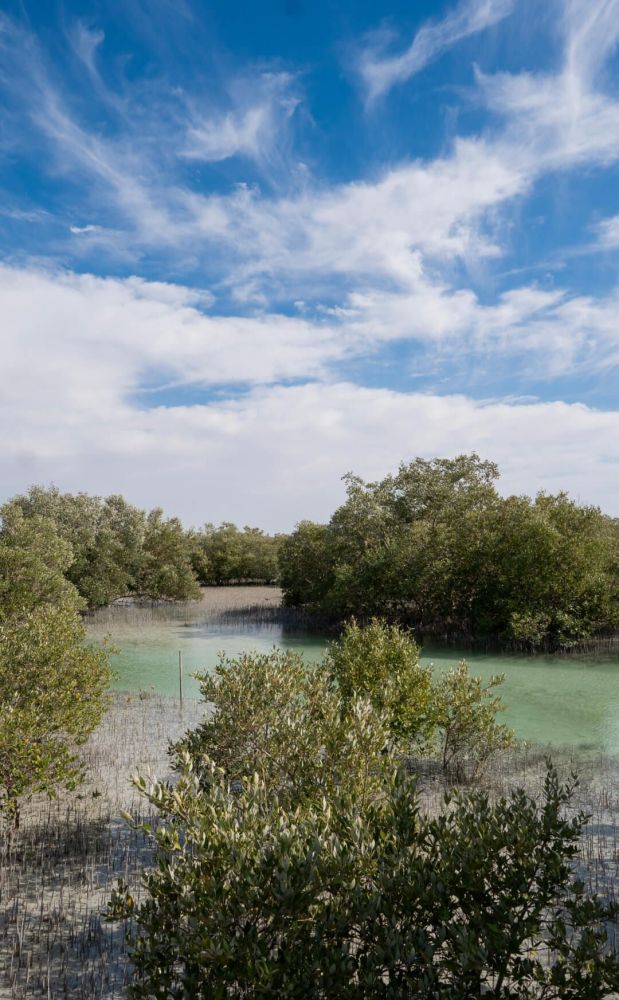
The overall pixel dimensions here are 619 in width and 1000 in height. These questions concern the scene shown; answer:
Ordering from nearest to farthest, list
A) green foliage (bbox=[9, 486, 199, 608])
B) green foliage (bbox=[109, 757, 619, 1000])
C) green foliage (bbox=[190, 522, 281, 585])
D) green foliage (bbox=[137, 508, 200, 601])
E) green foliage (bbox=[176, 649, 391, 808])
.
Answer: green foliage (bbox=[109, 757, 619, 1000])
green foliage (bbox=[176, 649, 391, 808])
green foliage (bbox=[9, 486, 199, 608])
green foliage (bbox=[137, 508, 200, 601])
green foliage (bbox=[190, 522, 281, 585])

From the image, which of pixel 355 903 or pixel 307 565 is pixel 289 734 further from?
pixel 307 565

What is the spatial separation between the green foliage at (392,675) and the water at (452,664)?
3.88 meters

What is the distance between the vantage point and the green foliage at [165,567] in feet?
177

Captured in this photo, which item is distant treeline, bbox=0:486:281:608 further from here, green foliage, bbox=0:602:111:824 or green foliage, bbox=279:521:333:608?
green foliage, bbox=0:602:111:824

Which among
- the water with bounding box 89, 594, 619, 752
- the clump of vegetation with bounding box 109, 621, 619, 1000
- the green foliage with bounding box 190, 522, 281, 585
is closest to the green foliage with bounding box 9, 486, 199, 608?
the water with bounding box 89, 594, 619, 752

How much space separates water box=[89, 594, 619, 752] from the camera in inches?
760

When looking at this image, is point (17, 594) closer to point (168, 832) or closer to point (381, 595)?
point (381, 595)

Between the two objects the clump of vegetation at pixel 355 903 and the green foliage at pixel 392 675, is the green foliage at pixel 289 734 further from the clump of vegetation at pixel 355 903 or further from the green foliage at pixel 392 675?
the green foliage at pixel 392 675

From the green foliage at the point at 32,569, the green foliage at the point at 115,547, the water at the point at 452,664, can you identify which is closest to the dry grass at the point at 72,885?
the water at the point at 452,664

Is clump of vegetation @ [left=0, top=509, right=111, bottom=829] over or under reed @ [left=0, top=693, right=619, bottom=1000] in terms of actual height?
over

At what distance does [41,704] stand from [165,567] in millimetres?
43199

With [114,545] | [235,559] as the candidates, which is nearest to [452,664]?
[114,545]

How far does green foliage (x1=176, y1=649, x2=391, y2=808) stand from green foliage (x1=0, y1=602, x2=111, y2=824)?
2.45 metres

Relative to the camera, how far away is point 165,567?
2121 inches
